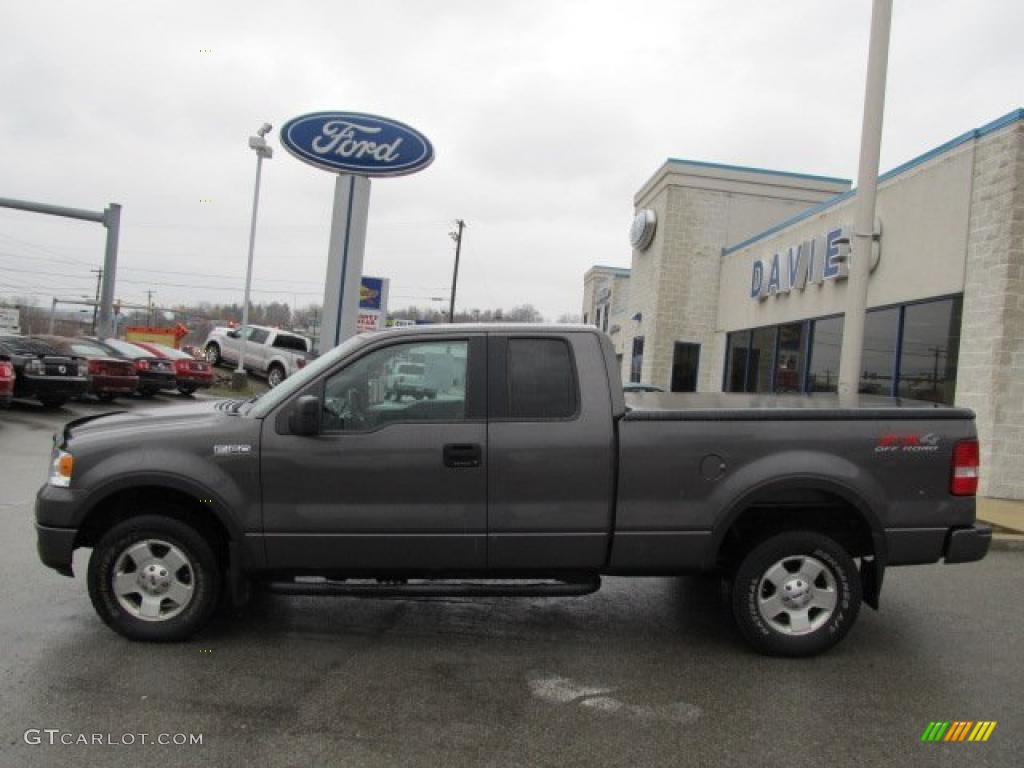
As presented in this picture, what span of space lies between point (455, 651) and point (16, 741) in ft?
Answer: 6.95

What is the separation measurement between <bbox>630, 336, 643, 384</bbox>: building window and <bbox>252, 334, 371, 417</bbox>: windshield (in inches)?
818

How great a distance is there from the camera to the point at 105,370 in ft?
57.3

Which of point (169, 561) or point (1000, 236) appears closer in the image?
point (169, 561)

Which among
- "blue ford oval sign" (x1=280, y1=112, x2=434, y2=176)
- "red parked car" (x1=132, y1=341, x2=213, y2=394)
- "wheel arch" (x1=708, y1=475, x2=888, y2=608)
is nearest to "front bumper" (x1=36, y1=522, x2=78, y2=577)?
"wheel arch" (x1=708, y1=475, x2=888, y2=608)

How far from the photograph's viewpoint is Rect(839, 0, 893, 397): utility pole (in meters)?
8.95

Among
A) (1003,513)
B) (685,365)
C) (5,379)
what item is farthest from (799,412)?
(685,365)

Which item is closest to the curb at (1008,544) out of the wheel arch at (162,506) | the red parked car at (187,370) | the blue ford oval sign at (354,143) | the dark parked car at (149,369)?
the wheel arch at (162,506)

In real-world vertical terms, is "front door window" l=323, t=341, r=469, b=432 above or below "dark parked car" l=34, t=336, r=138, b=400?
above

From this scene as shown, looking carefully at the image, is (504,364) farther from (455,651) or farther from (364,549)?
(455,651)

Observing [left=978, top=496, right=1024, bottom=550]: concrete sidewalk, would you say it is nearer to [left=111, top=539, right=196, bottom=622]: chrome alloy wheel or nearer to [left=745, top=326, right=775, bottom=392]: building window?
[left=111, top=539, right=196, bottom=622]: chrome alloy wheel

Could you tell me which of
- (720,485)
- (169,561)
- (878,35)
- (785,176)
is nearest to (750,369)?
(785,176)

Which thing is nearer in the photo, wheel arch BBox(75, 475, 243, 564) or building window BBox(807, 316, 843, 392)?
wheel arch BBox(75, 475, 243, 564)

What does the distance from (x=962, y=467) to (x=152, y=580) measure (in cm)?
459

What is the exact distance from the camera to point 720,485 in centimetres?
440
